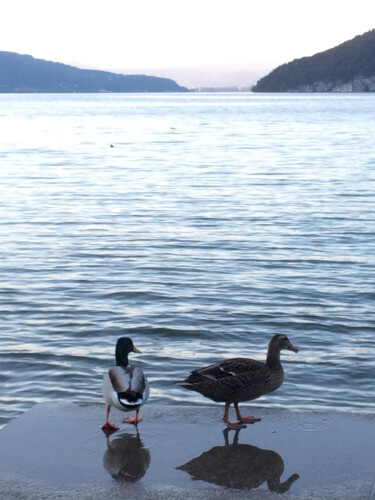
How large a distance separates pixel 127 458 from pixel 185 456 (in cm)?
36

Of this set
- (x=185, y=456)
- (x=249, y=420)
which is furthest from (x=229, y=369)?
(x=185, y=456)

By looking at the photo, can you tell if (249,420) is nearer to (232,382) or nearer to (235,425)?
(235,425)

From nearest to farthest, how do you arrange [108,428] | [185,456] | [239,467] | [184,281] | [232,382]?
[239,467], [185,456], [108,428], [232,382], [184,281]

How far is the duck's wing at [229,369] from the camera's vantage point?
647 centimetres

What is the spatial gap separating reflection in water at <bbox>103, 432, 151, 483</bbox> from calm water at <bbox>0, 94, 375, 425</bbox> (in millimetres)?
2373

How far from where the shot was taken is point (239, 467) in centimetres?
561

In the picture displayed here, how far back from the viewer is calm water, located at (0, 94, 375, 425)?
9680 mm

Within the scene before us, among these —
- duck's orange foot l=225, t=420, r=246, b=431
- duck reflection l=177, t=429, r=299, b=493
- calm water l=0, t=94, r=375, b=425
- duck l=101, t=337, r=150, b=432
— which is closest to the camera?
duck reflection l=177, t=429, r=299, b=493

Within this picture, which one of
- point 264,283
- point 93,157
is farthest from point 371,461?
point 93,157

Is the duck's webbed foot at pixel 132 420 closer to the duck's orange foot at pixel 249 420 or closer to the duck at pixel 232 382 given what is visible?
the duck at pixel 232 382

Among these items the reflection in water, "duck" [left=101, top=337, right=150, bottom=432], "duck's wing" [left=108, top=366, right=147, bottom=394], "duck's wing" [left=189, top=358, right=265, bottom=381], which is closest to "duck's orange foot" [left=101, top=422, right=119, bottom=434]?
"duck" [left=101, top=337, right=150, bottom=432]

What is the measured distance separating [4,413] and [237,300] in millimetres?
5251

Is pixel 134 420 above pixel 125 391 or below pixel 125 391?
below

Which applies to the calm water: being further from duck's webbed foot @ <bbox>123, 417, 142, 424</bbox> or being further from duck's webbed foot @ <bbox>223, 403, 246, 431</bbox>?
duck's webbed foot @ <bbox>223, 403, 246, 431</bbox>
